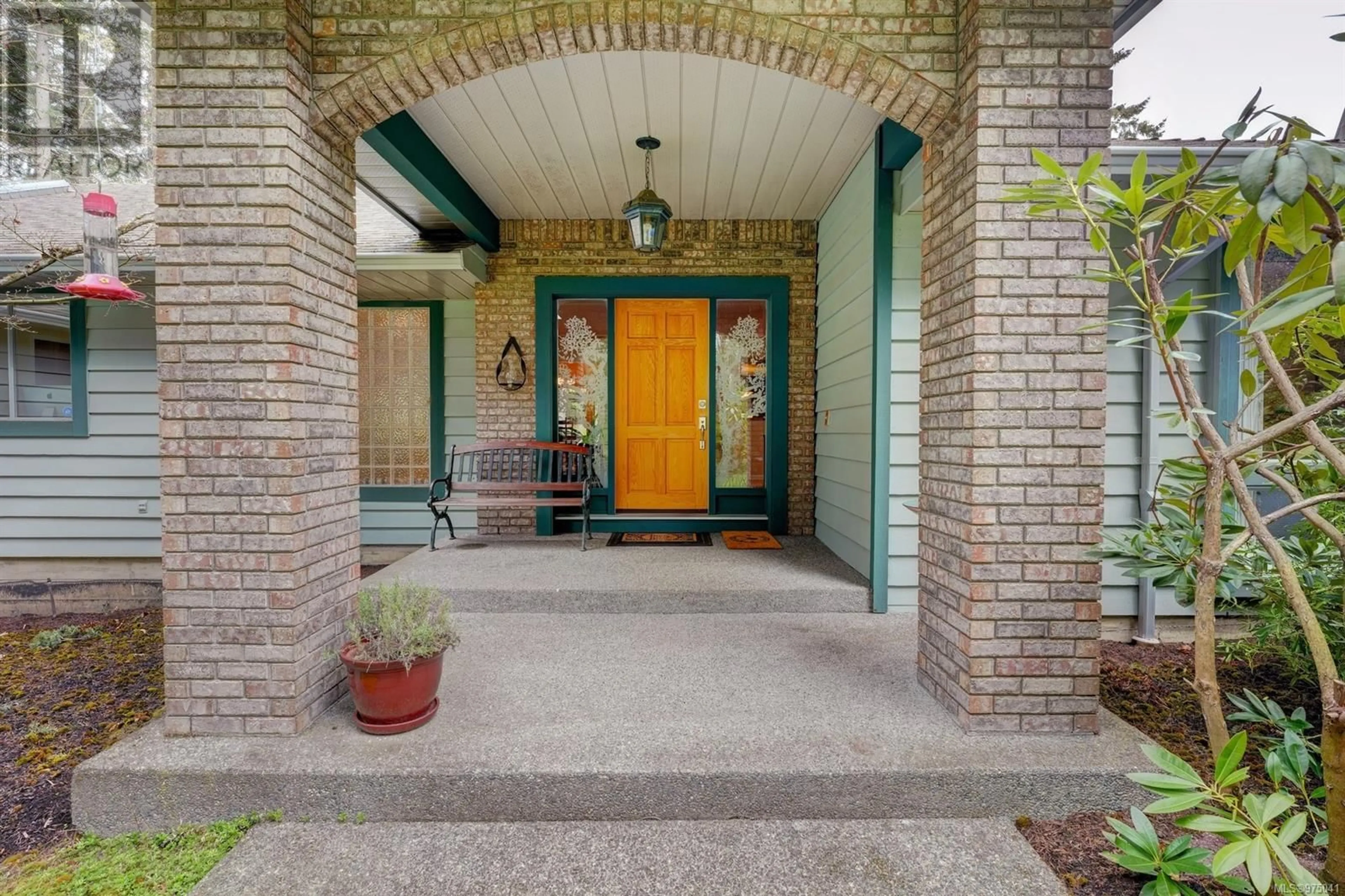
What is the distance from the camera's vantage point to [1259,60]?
10.7 ft

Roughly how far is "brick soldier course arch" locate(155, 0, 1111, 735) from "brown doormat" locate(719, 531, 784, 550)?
226cm

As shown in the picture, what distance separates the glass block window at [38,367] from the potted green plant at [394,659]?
394cm

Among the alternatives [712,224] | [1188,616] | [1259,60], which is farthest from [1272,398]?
[712,224]

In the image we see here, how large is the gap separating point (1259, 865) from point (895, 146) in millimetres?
2955

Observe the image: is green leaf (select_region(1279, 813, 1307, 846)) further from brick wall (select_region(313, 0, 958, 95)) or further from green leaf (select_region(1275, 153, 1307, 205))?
brick wall (select_region(313, 0, 958, 95))

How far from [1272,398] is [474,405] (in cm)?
519

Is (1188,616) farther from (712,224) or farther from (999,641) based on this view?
(712,224)

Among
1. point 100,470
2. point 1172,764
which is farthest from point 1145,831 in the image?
point 100,470

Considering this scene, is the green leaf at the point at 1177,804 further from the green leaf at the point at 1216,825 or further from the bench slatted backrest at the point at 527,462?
the bench slatted backrest at the point at 527,462

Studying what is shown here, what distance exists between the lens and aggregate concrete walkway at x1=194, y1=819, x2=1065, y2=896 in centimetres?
158

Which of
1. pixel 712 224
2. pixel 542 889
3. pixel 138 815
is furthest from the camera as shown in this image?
pixel 712 224

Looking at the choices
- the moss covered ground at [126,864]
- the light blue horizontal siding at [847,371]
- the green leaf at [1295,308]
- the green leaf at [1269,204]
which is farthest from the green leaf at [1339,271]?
the moss covered ground at [126,864]

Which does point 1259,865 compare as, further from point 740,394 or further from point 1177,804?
point 740,394

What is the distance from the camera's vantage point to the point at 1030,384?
204 cm
